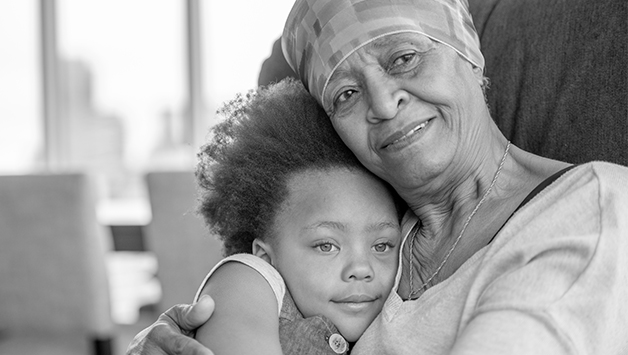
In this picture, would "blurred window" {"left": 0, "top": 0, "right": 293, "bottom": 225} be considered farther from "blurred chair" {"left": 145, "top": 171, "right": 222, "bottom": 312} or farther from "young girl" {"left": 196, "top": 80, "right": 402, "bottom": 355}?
"young girl" {"left": 196, "top": 80, "right": 402, "bottom": 355}

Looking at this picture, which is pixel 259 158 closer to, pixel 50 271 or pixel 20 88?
pixel 50 271

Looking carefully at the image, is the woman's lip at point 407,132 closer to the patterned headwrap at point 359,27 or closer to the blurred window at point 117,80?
the patterned headwrap at point 359,27

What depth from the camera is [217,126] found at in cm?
157

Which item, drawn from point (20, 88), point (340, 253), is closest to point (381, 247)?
point (340, 253)

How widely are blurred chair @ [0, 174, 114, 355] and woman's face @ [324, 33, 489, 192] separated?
2080 mm

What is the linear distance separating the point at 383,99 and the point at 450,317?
0.38 m

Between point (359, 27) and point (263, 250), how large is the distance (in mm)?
456

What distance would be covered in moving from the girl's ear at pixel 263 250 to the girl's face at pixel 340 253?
0.03 metres

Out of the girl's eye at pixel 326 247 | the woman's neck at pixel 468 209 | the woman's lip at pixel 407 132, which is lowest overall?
the girl's eye at pixel 326 247

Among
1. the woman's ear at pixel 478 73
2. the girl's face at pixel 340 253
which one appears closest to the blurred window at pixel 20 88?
the girl's face at pixel 340 253

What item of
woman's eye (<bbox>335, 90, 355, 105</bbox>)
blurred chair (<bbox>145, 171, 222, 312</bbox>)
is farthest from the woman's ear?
blurred chair (<bbox>145, 171, 222, 312</bbox>)

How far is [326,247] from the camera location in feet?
4.50

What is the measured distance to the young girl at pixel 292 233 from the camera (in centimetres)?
131

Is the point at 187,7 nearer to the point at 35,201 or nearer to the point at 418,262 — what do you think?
the point at 35,201
